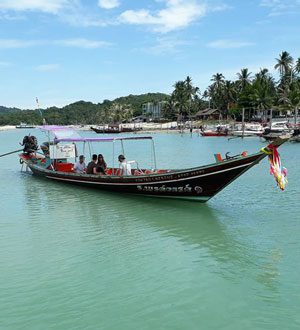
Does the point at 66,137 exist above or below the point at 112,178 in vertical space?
above

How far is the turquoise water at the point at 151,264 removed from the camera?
7.26m

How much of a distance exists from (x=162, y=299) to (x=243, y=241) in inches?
167

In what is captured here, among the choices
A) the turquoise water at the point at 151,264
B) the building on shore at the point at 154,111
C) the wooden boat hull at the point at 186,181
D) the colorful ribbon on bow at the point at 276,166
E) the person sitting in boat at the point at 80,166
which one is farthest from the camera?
the building on shore at the point at 154,111

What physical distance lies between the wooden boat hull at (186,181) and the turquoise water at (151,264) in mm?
470

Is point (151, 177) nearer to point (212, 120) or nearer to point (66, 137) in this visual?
point (66, 137)

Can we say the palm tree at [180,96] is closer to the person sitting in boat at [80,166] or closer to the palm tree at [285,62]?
the palm tree at [285,62]

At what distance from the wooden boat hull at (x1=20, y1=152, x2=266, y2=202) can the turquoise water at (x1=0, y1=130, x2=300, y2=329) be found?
18.5 inches

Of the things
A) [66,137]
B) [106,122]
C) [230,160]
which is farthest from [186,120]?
[230,160]

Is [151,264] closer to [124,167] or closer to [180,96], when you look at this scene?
[124,167]

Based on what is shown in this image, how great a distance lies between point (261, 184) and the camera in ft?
67.9

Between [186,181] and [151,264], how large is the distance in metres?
5.87

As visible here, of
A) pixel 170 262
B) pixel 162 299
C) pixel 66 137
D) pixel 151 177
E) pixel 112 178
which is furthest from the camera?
pixel 66 137

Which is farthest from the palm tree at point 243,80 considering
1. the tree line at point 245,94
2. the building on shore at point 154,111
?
the building on shore at point 154,111

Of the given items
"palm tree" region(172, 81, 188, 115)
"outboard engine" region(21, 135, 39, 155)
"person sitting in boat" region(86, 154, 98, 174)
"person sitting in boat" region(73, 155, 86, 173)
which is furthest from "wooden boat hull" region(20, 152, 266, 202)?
"palm tree" region(172, 81, 188, 115)
